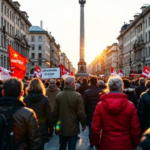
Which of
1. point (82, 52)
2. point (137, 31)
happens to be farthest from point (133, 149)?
point (137, 31)

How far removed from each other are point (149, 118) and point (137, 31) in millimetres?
65477

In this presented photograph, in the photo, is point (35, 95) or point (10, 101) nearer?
point (10, 101)

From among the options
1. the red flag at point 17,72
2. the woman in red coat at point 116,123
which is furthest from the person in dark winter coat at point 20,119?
the red flag at point 17,72

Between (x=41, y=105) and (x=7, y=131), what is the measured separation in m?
2.07

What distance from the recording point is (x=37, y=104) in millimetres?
5543

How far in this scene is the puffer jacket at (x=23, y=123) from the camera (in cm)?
361

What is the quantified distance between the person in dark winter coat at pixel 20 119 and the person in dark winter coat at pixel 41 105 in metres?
1.62

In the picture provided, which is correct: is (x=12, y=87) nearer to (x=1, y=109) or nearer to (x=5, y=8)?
(x=1, y=109)

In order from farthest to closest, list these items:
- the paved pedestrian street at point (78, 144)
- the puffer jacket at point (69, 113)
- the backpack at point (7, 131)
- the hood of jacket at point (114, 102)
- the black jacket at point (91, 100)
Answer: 1. the paved pedestrian street at point (78, 144)
2. the black jacket at point (91, 100)
3. the puffer jacket at point (69, 113)
4. the hood of jacket at point (114, 102)
5. the backpack at point (7, 131)

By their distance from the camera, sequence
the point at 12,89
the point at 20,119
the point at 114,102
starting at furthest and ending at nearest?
the point at 114,102, the point at 12,89, the point at 20,119

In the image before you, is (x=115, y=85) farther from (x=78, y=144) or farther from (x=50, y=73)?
(x=50, y=73)

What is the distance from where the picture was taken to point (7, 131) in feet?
11.4

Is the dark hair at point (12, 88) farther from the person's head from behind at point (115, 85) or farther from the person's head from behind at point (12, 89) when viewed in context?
the person's head from behind at point (115, 85)

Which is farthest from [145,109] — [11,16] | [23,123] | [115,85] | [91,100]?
[11,16]
